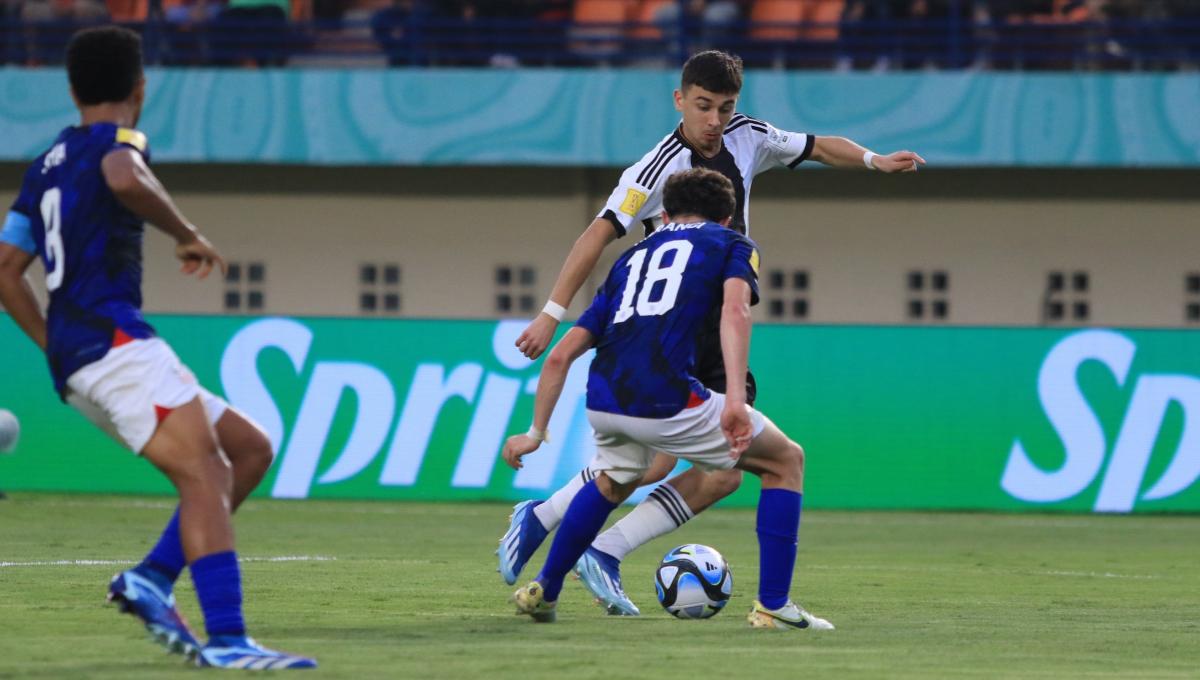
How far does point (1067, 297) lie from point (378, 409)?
37.2ft

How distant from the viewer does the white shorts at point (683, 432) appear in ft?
24.5

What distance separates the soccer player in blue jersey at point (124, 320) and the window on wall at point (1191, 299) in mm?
20366

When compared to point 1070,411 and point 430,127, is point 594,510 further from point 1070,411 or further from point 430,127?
point 430,127

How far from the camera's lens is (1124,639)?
7.64 meters

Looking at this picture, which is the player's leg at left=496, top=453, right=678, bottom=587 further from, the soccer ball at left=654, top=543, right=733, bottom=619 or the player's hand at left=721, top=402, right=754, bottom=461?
the player's hand at left=721, top=402, right=754, bottom=461

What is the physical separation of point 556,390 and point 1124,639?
2357 mm

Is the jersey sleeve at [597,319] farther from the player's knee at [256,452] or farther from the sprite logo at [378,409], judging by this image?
the sprite logo at [378,409]

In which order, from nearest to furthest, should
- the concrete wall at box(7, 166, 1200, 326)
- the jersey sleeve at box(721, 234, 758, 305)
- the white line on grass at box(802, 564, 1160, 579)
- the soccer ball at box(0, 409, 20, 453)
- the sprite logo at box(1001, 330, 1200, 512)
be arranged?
the jersey sleeve at box(721, 234, 758, 305) < the white line on grass at box(802, 564, 1160, 579) < the soccer ball at box(0, 409, 20, 453) < the sprite logo at box(1001, 330, 1200, 512) < the concrete wall at box(7, 166, 1200, 326)

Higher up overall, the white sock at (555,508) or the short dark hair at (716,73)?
the short dark hair at (716,73)

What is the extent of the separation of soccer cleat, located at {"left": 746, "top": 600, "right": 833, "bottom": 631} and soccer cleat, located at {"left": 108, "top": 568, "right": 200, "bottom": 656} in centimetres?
243

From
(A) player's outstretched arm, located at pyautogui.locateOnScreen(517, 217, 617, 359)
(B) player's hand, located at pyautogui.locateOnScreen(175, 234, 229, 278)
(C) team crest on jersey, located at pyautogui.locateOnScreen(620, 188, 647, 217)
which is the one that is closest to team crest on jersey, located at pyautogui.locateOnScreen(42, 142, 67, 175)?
(B) player's hand, located at pyautogui.locateOnScreen(175, 234, 229, 278)

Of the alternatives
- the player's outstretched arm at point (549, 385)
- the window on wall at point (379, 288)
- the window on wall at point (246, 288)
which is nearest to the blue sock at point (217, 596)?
the player's outstretched arm at point (549, 385)

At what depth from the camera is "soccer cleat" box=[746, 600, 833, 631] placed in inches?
304

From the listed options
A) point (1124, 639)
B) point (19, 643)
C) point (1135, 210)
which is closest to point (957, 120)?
point (1135, 210)
